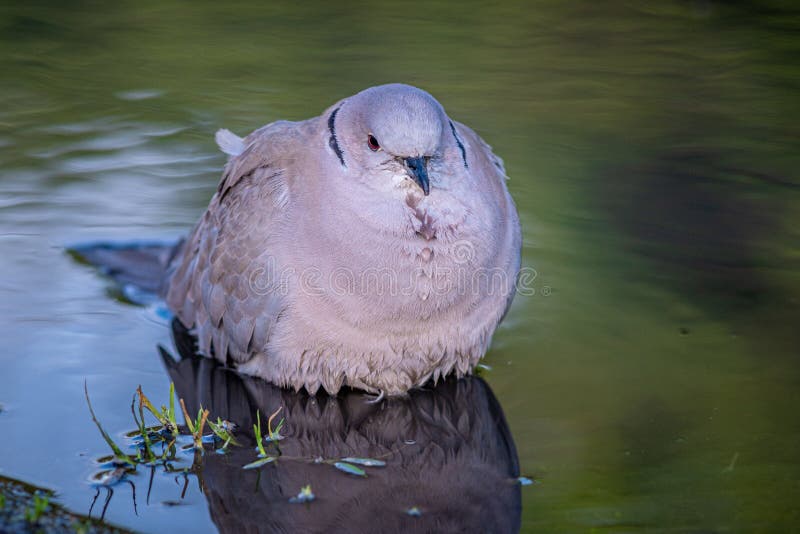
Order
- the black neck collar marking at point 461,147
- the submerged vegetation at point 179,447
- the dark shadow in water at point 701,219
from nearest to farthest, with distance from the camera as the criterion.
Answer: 1. the submerged vegetation at point 179,447
2. the black neck collar marking at point 461,147
3. the dark shadow in water at point 701,219

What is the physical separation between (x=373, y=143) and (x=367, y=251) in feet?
1.52

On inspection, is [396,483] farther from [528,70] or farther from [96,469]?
[528,70]

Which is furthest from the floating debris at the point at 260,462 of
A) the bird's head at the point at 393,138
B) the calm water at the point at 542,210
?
the bird's head at the point at 393,138

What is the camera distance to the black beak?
14.5 feet

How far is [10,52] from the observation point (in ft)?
35.1

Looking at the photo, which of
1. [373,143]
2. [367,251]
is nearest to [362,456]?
[367,251]

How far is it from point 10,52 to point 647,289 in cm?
739

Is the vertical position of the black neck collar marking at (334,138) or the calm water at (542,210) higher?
the black neck collar marking at (334,138)

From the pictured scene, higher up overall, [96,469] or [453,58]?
[453,58]

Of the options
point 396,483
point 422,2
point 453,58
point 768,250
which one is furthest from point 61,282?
point 422,2

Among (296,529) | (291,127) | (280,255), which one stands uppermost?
(291,127)

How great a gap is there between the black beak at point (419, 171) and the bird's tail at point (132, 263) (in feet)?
7.40

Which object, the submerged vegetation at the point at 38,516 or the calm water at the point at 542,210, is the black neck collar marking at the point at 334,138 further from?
the submerged vegetation at the point at 38,516

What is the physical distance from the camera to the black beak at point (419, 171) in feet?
14.5
